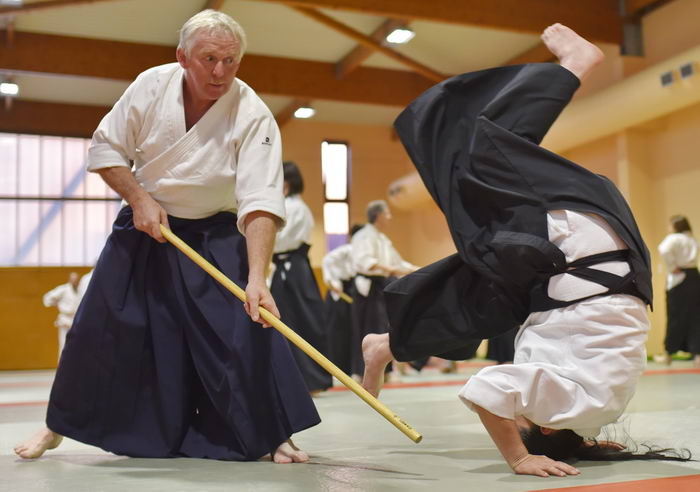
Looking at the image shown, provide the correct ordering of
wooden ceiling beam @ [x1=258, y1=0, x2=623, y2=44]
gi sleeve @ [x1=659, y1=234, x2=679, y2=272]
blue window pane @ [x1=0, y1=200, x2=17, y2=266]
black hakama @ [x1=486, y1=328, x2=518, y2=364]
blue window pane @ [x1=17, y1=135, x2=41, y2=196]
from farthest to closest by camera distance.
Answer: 1. blue window pane @ [x1=17, y1=135, x2=41, y2=196]
2. blue window pane @ [x1=0, y1=200, x2=17, y2=266]
3. wooden ceiling beam @ [x1=258, y1=0, x2=623, y2=44]
4. gi sleeve @ [x1=659, y1=234, x2=679, y2=272]
5. black hakama @ [x1=486, y1=328, x2=518, y2=364]

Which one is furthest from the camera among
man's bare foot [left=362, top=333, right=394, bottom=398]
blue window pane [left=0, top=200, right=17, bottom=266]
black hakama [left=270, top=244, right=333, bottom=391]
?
blue window pane [left=0, top=200, right=17, bottom=266]

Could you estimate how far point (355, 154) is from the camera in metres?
14.5

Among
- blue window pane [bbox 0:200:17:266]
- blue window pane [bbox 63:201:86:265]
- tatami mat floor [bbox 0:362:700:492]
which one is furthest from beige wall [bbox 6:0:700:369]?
tatami mat floor [bbox 0:362:700:492]

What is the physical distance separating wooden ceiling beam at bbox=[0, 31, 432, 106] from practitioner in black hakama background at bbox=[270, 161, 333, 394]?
5.74 meters

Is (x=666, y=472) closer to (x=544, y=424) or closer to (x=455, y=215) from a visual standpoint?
(x=544, y=424)

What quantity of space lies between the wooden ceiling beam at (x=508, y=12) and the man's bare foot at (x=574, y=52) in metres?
6.04

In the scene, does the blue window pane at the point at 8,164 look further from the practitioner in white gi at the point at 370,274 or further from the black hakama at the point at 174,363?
the black hakama at the point at 174,363

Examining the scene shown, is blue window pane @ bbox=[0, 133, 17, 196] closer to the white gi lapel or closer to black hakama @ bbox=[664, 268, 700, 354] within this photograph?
black hakama @ bbox=[664, 268, 700, 354]

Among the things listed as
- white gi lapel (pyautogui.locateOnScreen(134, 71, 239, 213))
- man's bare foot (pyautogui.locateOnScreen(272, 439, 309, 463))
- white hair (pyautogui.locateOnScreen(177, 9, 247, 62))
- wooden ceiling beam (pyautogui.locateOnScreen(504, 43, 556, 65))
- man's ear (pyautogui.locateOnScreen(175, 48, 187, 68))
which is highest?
wooden ceiling beam (pyautogui.locateOnScreen(504, 43, 556, 65))

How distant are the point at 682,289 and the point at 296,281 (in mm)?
4732

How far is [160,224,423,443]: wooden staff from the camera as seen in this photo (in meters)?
2.05

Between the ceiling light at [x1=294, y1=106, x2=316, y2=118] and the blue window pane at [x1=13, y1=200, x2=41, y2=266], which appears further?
the blue window pane at [x1=13, y1=200, x2=41, y2=266]

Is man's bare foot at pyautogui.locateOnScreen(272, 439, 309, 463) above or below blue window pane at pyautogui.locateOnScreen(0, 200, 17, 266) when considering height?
below

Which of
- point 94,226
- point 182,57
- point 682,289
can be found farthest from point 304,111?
point 182,57
